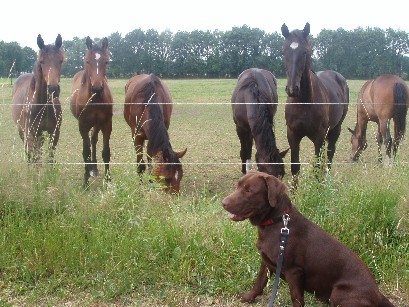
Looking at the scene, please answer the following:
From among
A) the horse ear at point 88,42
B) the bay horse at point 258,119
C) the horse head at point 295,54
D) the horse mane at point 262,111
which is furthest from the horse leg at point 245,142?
the horse ear at point 88,42

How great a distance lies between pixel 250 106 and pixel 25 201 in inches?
140

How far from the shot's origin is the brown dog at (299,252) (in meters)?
3.44

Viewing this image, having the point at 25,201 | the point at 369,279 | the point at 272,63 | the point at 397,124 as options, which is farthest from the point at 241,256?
the point at 397,124

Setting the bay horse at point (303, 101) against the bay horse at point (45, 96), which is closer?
the bay horse at point (303, 101)

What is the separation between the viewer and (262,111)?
6703 millimetres

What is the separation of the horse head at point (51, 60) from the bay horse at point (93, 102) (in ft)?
1.24

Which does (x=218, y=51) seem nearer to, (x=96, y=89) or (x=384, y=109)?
(x=96, y=89)

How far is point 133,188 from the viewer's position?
15.5 ft

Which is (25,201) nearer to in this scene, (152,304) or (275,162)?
(152,304)

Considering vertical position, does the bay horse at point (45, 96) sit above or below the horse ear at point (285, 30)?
below

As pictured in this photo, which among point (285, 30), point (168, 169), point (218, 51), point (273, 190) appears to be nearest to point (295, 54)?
point (285, 30)

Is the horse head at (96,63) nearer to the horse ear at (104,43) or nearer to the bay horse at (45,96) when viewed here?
the horse ear at (104,43)

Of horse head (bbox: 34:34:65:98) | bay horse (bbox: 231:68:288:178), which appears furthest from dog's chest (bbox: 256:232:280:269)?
horse head (bbox: 34:34:65:98)

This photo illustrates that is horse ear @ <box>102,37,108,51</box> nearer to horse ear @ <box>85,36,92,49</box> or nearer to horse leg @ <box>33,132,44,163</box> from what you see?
horse ear @ <box>85,36,92,49</box>
